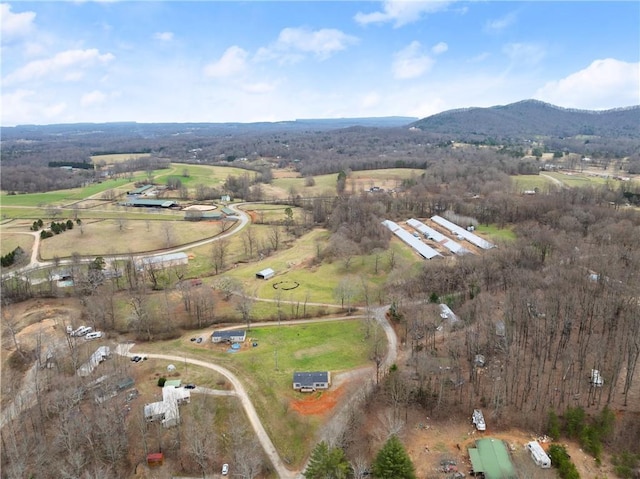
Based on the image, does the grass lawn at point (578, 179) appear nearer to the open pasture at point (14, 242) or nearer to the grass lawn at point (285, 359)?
the grass lawn at point (285, 359)

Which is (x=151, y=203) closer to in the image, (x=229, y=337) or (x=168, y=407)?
(x=229, y=337)

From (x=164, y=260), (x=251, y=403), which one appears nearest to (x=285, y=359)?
(x=251, y=403)

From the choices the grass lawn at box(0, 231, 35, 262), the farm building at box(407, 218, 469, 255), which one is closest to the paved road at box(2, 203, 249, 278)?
the grass lawn at box(0, 231, 35, 262)

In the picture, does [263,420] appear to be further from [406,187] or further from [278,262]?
→ [406,187]

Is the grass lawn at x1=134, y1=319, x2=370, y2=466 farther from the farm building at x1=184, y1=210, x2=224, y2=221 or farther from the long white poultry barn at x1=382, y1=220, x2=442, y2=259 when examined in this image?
the farm building at x1=184, y1=210, x2=224, y2=221

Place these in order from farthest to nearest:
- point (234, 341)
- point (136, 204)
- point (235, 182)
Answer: point (235, 182), point (136, 204), point (234, 341)

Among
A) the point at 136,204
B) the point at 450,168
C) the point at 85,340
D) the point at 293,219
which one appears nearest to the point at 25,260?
the point at 85,340

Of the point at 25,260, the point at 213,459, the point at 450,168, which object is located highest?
the point at 450,168
